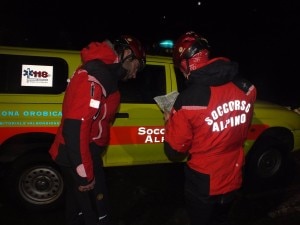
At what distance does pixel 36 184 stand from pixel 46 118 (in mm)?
819

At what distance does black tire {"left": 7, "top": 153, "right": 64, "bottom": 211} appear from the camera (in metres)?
4.45

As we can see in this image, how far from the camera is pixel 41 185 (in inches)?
180

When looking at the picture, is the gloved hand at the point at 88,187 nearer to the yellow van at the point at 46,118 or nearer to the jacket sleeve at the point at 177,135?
the jacket sleeve at the point at 177,135

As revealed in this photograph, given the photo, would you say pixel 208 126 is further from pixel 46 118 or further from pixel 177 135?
pixel 46 118

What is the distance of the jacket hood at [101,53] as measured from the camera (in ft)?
8.89

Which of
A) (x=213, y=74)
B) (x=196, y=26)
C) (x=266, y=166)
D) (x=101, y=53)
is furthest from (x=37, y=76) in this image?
(x=196, y=26)

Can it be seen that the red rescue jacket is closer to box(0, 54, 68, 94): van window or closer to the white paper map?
the white paper map

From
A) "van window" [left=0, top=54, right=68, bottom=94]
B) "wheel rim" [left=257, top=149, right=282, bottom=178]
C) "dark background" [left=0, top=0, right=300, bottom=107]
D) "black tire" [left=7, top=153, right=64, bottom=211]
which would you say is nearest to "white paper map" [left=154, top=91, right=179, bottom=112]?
"van window" [left=0, top=54, right=68, bottom=94]

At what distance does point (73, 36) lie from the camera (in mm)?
26578

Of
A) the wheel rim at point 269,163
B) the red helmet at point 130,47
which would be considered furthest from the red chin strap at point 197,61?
the wheel rim at point 269,163

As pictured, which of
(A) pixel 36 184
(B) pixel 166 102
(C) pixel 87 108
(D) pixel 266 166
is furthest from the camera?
(D) pixel 266 166

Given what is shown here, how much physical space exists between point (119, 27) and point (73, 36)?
3705mm

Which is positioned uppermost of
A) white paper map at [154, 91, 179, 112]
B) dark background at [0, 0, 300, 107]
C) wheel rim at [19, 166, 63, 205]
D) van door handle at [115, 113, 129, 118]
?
dark background at [0, 0, 300, 107]

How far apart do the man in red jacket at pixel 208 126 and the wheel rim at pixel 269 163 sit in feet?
11.1
